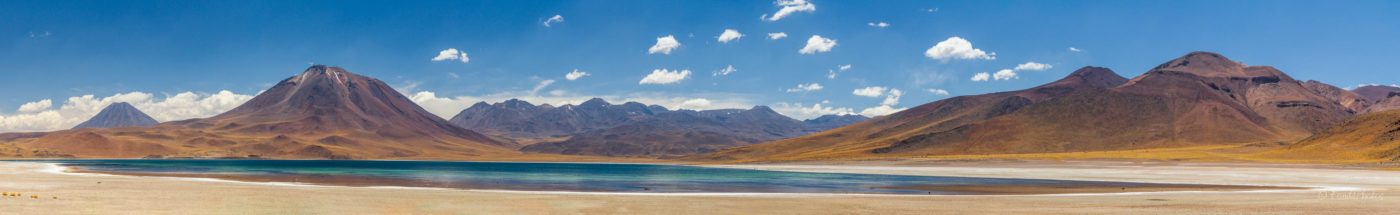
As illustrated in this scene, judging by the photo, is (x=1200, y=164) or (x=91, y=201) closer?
(x=91, y=201)

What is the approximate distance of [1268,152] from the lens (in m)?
165

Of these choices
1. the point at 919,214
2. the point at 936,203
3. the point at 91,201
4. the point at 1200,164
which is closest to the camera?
the point at 919,214

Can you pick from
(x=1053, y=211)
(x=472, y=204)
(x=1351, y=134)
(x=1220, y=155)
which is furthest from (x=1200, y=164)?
(x=472, y=204)

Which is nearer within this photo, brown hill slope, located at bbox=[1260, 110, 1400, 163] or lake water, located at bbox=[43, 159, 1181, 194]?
lake water, located at bbox=[43, 159, 1181, 194]

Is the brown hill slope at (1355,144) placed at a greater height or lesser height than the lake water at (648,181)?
greater

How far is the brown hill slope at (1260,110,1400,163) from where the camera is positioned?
131875mm

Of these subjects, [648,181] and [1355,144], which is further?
[1355,144]

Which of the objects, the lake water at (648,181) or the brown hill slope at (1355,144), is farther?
the brown hill slope at (1355,144)

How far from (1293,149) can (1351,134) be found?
28.7ft

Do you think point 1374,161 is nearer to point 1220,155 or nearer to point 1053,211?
point 1220,155

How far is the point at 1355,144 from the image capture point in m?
148

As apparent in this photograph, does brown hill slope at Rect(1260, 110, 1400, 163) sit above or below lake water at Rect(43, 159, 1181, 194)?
above

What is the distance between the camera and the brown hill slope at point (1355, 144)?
131875 millimetres

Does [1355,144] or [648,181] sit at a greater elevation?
[1355,144]
